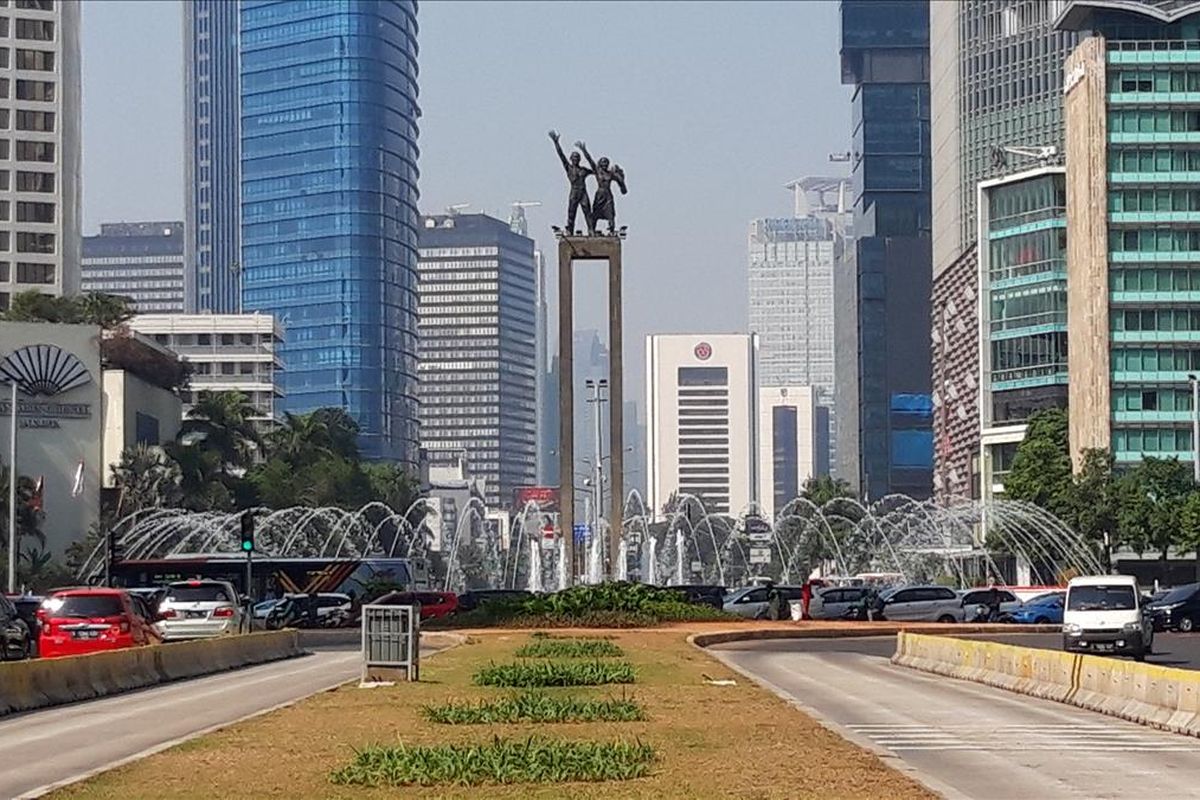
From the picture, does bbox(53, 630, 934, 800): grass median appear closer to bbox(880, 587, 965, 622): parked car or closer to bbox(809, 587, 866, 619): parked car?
bbox(880, 587, 965, 622): parked car

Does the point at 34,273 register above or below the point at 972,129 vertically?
below

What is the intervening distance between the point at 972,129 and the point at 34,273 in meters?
77.6

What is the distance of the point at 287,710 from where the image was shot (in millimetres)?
29125

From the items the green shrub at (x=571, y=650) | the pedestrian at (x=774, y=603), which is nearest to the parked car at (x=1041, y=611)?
the pedestrian at (x=774, y=603)

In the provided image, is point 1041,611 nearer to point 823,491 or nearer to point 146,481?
point 146,481

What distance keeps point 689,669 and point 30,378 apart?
318 feet

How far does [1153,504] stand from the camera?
109 m

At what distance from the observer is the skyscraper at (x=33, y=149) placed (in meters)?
165

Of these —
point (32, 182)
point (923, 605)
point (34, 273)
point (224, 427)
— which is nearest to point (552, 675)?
point (923, 605)

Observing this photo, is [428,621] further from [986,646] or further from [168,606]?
[986,646]

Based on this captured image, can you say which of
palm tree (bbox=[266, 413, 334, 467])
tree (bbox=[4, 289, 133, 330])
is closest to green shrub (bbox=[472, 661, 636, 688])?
tree (bbox=[4, 289, 133, 330])

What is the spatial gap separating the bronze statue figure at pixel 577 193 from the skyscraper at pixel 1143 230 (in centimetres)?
5844

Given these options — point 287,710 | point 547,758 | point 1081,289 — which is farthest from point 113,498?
point 547,758

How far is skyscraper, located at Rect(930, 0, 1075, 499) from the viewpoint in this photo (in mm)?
178375
